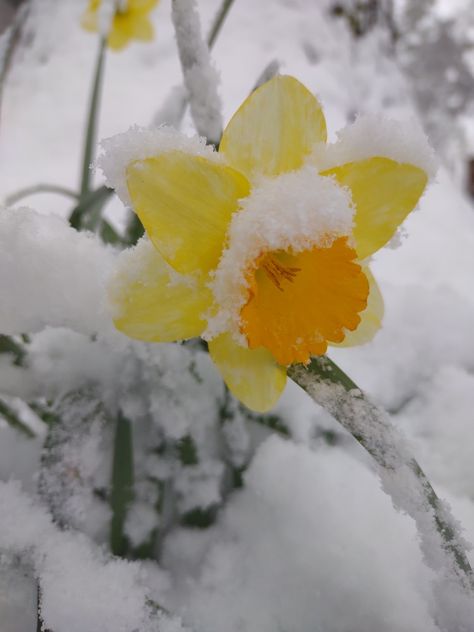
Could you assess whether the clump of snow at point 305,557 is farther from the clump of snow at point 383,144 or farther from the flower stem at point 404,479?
the clump of snow at point 383,144

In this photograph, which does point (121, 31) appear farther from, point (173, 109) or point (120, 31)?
point (173, 109)

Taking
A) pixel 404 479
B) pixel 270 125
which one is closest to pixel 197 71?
pixel 270 125

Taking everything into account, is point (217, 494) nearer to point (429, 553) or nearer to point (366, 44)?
point (429, 553)

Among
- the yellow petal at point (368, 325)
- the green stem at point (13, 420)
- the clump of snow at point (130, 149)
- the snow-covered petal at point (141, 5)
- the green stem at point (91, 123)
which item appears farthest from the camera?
the snow-covered petal at point (141, 5)

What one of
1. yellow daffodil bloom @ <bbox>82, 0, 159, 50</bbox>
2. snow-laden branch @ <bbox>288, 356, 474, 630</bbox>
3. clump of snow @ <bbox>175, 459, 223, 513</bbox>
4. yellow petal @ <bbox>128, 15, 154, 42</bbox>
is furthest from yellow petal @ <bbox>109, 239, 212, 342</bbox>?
yellow petal @ <bbox>128, 15, 154, 42</bbox>

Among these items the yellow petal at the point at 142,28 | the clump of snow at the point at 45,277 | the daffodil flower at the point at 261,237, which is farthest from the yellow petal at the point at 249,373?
the yellow petal at the point at 142,28

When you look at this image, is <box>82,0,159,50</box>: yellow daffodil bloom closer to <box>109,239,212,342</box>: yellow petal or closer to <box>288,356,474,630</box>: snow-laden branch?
<box>109,239,212,342</box>: yellow petal
